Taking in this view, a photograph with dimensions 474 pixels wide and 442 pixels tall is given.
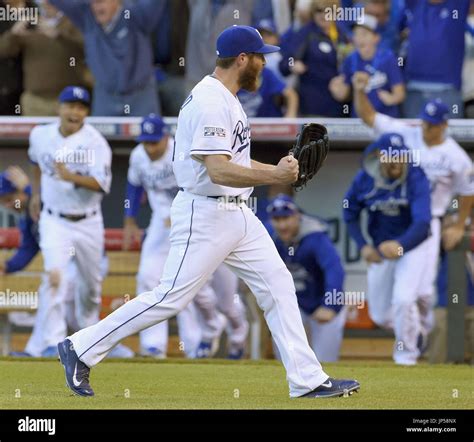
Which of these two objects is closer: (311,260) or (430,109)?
(430,109)

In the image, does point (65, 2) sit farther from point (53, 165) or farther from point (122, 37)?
point (53, 165)

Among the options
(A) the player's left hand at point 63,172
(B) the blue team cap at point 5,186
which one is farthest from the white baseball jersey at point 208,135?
(B) the blue team cap at point 5,186

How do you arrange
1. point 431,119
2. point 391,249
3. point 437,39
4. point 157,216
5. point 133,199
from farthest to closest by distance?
point 437,39
point 133,199
point 157,216
point 431,119
point 391,249

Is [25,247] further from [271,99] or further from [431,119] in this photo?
[431,119]

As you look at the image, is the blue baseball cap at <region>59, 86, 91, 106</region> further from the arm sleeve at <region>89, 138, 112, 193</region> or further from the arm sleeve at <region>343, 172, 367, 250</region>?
the arm sleeve at <region>343, 172, 367, 250</region>

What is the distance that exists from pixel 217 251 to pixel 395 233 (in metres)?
4.89

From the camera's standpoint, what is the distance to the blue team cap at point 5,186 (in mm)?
12453

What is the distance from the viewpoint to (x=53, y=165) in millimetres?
11633

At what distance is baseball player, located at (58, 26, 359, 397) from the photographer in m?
7.08

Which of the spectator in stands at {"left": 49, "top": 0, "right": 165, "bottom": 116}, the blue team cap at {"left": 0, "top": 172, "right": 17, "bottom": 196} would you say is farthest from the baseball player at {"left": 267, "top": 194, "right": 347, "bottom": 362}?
the blue team cap at {"left": 0, "top": 172, "right": 17, "bottom": 196}

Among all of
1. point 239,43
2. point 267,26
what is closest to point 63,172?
point 267,26

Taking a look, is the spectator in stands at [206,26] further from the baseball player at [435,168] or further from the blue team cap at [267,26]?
the baseball player at [435,168]

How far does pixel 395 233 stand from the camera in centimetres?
1179

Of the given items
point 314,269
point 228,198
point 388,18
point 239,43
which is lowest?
point 314,269
